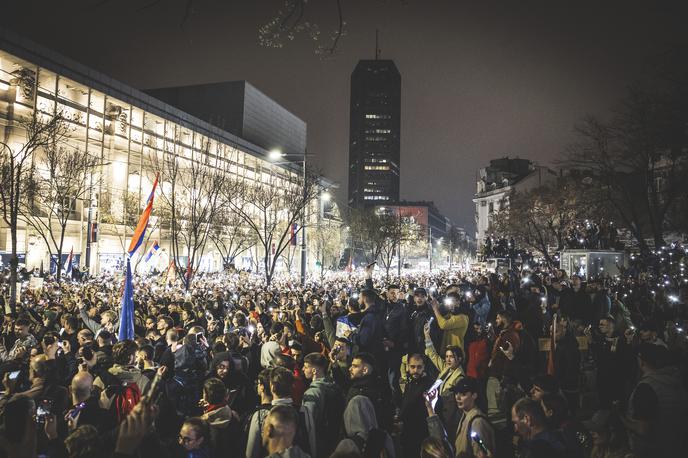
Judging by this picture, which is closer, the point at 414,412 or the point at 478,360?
the point at 414,412

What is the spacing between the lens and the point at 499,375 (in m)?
6.17

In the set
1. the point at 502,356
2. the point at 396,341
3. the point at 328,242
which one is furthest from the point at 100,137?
the point at 502,356

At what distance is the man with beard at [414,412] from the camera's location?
498cm

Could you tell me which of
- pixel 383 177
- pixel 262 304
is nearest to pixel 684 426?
pixel 262 304

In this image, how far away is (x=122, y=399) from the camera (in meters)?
4.59

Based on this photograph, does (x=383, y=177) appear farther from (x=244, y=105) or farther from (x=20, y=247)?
(x=20, y=247)

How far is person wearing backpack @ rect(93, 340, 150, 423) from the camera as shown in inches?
179

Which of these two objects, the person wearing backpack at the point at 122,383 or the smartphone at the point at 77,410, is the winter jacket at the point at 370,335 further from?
the smartphone at the point at 77,410

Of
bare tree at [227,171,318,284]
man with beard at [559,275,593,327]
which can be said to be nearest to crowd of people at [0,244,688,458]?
man with beard at [559,275,593,327]

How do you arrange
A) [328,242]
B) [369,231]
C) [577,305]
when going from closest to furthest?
[577,305] < [369,231] < [328,242]

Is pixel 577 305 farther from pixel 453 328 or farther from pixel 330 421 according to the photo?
pixel 330 421

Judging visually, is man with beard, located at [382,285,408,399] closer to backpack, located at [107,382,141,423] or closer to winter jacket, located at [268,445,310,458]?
backpack, located at [107,382,141,423]

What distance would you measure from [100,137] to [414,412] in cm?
4552

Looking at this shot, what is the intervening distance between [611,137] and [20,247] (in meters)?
40.0
